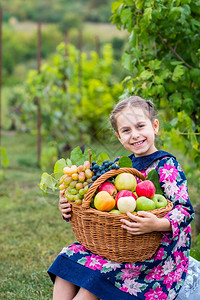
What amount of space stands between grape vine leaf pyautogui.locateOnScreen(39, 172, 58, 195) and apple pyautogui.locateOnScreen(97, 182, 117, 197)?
299 mm

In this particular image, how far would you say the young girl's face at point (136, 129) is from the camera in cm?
186

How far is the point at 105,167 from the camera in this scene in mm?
1638

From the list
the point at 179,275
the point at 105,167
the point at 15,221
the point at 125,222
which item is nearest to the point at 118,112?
the point at 105,167

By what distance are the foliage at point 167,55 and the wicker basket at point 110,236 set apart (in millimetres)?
1033

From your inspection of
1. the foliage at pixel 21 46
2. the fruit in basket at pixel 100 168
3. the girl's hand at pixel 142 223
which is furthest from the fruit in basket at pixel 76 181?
the foliage at pixel 21 46

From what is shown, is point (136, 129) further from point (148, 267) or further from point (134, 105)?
point (148, 267)

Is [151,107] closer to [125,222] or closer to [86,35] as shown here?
[125,222]

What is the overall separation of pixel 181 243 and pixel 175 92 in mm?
1293

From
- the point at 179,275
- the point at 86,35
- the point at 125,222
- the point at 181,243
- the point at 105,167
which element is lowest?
the point at 86,35

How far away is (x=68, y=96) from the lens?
6.65 meters

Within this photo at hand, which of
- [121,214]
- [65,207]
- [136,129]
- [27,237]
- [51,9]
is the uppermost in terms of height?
[136,129]

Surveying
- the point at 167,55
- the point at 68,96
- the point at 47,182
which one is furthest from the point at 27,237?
the point at 68,96

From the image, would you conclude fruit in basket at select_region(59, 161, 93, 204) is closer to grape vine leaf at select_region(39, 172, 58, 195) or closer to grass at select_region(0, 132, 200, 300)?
grape vine leaf at select_region(39, 172, 58, 195)

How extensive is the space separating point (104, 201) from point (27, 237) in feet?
6.73
